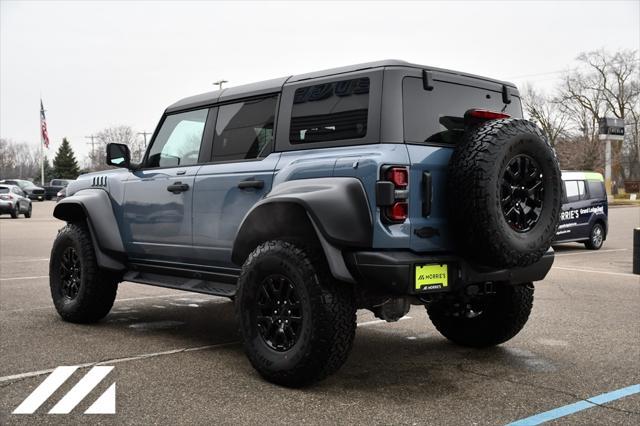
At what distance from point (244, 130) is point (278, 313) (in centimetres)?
161

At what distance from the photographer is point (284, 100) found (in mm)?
5070

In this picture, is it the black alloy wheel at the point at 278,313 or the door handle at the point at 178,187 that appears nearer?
the black alloy wheel at the point at 278,313

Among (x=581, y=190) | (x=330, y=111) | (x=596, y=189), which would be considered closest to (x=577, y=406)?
(x=330, y=111)

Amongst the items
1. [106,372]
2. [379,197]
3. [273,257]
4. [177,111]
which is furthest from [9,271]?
[379,197]

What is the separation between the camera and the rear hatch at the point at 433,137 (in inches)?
168

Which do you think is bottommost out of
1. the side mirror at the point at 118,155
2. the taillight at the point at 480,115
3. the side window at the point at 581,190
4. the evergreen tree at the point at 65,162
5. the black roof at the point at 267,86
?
the side window at the point at 581,190

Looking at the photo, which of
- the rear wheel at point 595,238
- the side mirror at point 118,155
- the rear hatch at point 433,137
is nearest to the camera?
the rear hatch at point 433,137

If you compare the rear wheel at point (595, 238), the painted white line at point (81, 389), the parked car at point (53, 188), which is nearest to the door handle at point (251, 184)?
the painted white line at point (81, 389)

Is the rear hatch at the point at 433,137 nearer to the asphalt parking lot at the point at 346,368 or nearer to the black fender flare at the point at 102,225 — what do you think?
the asphalt parking lot at the point at 346,368

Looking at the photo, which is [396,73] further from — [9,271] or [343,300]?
[9,271]

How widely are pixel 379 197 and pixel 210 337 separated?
263 cm

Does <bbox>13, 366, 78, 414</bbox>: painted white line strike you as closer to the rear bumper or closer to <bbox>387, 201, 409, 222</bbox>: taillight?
the rear bumper

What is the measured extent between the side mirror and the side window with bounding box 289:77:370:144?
2.09m

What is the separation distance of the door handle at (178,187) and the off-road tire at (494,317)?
214 centimetres
